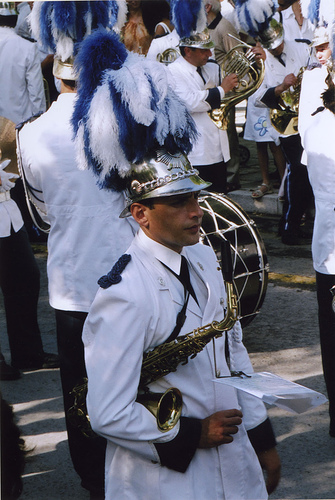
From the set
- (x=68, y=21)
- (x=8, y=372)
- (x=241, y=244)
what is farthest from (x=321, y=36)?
(x=8, y=372)

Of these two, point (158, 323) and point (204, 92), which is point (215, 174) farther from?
point (158, 323)

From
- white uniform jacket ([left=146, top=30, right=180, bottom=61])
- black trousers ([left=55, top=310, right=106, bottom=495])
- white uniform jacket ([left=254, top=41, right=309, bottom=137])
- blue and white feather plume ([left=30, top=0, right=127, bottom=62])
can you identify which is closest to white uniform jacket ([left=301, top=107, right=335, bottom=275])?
blue and white feather plume ([left=30, top=0, right=127, bottom=62])

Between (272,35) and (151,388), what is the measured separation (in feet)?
19.5

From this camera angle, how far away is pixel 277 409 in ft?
14.8

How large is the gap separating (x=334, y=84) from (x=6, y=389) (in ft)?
8.92

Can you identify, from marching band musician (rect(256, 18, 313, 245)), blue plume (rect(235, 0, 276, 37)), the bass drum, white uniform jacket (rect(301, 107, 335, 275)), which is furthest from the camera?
marching band musician (rect(256, 18, 313, 245))

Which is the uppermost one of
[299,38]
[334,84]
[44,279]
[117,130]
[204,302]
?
[117,130]

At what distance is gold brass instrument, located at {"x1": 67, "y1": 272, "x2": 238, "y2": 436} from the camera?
2199mm

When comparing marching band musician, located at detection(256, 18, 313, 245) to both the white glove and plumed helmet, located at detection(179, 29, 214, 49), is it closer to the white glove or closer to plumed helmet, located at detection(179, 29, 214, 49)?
plumed helmet, located at detection(179, 29, 214, 49)

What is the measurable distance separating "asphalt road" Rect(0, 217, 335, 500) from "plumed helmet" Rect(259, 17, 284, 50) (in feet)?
7.05

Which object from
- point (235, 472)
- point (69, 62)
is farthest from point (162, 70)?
point (235, 472)

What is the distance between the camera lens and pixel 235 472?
2.33 metres

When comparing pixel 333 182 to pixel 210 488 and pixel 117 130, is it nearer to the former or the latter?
pixel 117 130

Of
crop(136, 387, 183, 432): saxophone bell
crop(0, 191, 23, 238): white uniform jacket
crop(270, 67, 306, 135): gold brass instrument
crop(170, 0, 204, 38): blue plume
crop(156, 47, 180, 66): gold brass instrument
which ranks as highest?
crop(170, 0, 204, 38): blue plume
